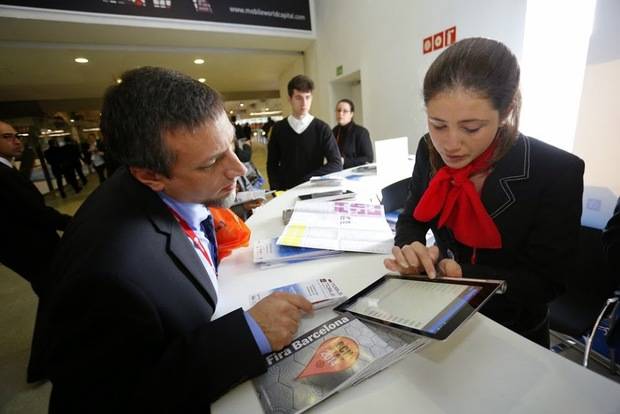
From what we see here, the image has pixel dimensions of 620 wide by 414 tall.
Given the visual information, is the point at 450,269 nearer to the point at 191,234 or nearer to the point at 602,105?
the point at 191,234

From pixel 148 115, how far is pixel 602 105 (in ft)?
7.20

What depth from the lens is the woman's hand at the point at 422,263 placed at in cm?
67

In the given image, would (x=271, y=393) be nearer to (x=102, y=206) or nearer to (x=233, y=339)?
(x=233, y=339)

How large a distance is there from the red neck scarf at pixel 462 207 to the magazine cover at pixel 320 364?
440mm

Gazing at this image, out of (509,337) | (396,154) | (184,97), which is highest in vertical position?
(184,97)

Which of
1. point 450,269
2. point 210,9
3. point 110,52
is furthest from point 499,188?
point 110,52

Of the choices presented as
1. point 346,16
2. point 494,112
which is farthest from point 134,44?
point 494,112

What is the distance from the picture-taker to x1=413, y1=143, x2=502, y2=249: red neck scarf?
31.1 inches

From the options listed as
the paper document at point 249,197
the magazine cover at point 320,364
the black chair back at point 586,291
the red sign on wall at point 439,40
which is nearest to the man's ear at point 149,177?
the magazine cover at point 320,364

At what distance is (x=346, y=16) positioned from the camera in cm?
385

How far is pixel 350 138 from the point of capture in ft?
10.8

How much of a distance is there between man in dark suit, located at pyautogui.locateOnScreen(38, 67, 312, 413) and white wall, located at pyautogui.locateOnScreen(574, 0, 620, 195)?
6.52ft

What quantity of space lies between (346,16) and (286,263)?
159 inches

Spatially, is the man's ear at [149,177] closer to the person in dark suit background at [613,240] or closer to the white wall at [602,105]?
the person in dark suit background at [613,240]
